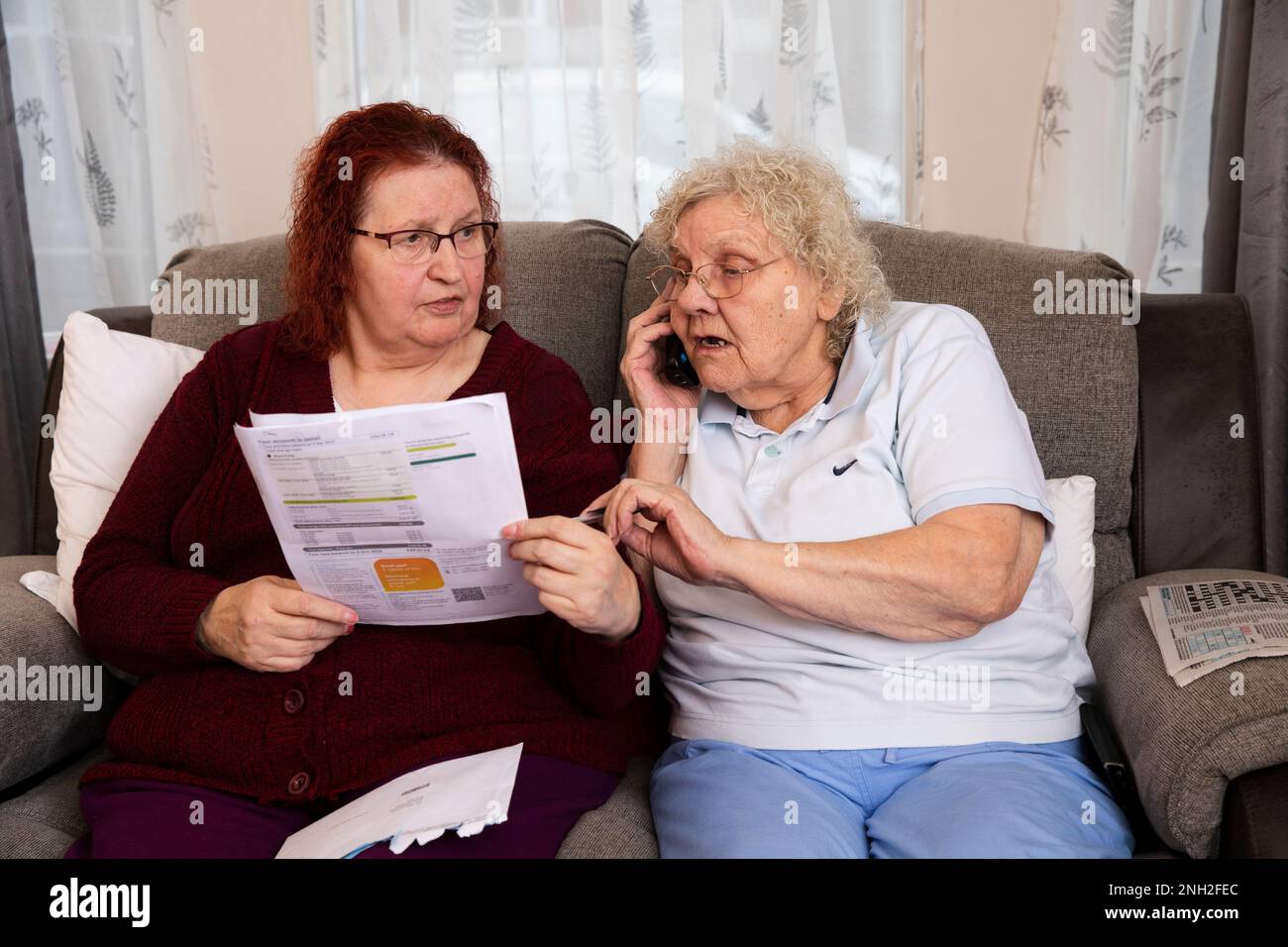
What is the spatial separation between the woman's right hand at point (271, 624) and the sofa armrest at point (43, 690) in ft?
1.10

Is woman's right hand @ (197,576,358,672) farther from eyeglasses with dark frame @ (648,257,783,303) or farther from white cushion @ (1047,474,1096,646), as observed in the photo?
white cushion @ (1047,474,1096,646)

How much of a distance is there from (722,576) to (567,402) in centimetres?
40

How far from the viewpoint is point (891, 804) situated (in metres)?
1.35

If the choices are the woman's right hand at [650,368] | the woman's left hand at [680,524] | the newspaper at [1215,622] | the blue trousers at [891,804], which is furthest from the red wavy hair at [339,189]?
the newspaper at [1215,622]

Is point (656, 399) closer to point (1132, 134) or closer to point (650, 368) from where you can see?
point (650, 368)

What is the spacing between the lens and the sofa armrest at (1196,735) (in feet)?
4.19

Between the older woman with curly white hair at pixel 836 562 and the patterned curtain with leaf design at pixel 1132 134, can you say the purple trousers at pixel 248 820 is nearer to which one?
the older woman with curly white hair at pixel 836 562

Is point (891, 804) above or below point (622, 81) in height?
below

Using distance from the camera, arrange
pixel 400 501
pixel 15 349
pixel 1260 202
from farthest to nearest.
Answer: pixel 15 349 → pixel 1260 202 → pixel 400 501

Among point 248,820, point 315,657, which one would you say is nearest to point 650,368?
point 315,657

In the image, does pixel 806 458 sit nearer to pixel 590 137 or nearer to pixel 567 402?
pixel 567 402

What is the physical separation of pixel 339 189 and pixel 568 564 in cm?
65
